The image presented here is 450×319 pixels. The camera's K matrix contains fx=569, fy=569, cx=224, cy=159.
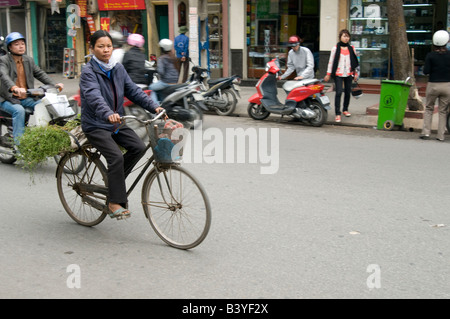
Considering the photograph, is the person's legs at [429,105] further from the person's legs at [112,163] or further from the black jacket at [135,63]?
the person's legs at [112,163]

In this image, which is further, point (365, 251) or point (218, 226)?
point (218, 226)

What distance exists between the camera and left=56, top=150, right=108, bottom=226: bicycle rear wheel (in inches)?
202

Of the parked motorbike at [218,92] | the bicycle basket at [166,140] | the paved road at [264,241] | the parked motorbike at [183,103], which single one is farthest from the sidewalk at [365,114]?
the bicycle basket at [166,140]

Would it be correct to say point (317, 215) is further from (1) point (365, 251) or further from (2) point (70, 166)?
(2) point (70, 166)

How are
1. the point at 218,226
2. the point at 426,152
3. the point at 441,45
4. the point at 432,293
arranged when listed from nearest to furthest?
the point at 432,293, the point at 218,226, the point at 426,152, the point at 441,45

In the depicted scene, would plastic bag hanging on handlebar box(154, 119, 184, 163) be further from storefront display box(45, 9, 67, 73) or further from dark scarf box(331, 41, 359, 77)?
storefront display box(45, 9, 67, 73)

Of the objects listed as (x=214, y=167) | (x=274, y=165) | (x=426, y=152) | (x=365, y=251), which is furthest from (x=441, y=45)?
(x=365, y=251)

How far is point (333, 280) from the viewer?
13.4 feet

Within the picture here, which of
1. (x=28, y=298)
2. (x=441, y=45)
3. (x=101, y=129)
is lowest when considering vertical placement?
(x=28, y=298)

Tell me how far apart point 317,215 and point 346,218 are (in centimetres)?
28

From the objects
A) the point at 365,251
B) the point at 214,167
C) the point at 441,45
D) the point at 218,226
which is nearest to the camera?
the point at 365,251

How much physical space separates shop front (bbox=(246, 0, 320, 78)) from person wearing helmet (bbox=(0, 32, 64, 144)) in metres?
10.8

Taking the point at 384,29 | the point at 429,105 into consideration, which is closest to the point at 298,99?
the point at 429,105

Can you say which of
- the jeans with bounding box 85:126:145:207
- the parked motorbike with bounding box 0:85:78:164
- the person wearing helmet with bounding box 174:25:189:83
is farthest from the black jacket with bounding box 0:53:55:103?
the person wearing helmet with bounding box 174:25:189:83
